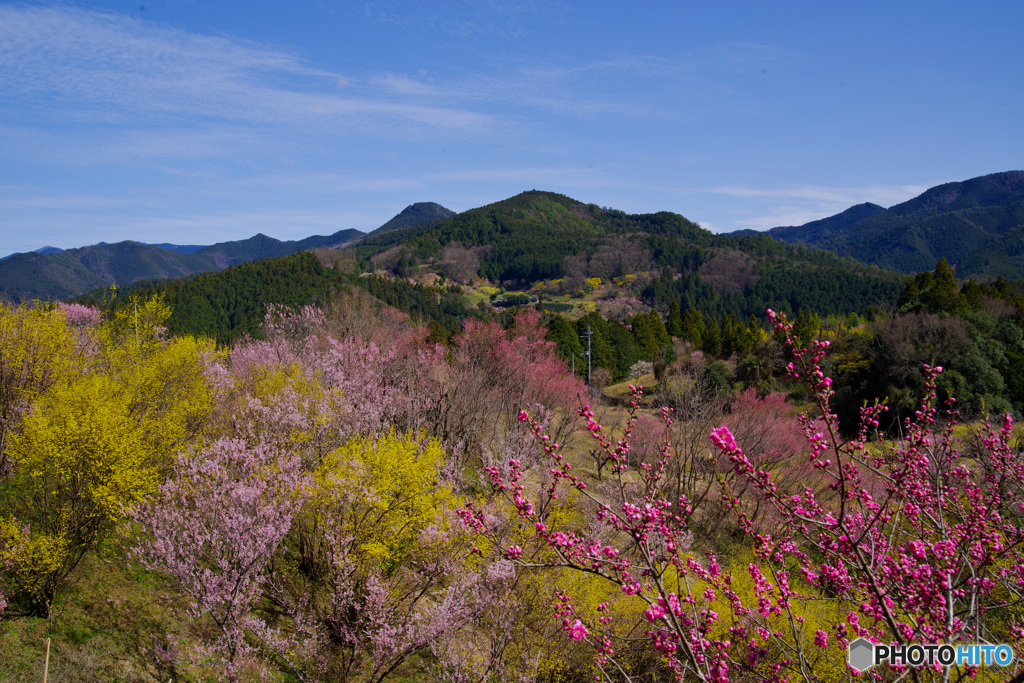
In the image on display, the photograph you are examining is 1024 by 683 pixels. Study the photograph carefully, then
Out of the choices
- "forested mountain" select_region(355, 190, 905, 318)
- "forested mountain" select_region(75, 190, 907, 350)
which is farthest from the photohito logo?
"forested mountain" select_region(355, 190, 905, 318)

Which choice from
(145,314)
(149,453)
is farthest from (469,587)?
(145,314)

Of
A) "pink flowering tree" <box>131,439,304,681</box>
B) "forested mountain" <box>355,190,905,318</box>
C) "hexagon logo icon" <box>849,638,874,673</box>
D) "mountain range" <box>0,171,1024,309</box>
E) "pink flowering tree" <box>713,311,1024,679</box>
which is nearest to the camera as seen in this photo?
"pink flowering tree" <box>713,311,1024,679</box>

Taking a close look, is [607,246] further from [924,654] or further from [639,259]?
[924,654]

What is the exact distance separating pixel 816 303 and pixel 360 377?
81.8 meters

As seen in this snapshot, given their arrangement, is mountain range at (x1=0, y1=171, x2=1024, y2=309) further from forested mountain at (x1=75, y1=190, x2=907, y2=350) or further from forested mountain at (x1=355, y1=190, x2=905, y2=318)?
forested mountain at (x1=75, y1=190, x2=907, y2=350)

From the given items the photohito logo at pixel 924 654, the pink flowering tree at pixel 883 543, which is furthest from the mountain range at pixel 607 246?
the photohito logo at pixel 924 654

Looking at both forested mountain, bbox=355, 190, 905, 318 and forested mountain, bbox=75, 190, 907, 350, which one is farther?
forested mountain, bbox=355, 190, 905, 318

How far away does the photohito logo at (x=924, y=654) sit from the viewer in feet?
11.4

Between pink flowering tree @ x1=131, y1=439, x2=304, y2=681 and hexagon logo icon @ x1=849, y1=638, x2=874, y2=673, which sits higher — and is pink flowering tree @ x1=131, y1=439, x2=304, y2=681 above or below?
below

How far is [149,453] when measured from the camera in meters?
11.7

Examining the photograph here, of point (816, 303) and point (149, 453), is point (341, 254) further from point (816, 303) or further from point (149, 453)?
point (149, 453)

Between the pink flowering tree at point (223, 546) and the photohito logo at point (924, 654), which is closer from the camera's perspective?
the photohito logo at point (924, 654)

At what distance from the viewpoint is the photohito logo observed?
3.47 m

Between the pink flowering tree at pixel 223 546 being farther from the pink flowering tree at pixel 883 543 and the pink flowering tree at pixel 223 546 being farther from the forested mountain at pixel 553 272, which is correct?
the forested mountain at pixel 553 272
